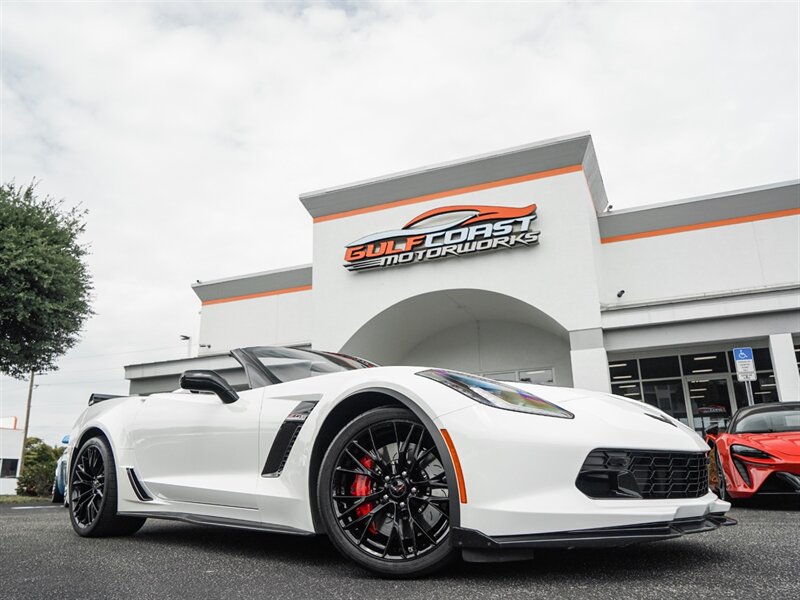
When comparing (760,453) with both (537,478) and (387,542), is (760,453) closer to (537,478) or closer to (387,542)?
(537,478)

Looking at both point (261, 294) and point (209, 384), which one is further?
point (261, 294)

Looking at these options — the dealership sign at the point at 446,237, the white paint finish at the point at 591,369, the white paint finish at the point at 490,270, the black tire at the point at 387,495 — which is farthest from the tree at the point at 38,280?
the black tire at the point at 387,495

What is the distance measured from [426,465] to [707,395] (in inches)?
556

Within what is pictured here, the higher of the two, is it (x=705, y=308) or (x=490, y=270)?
(x=490, y=270)

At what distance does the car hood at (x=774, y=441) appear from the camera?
5.49 meters

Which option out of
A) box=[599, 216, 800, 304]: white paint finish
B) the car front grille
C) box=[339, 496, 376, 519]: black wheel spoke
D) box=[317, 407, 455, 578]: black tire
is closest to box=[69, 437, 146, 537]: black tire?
box=[317, 407, 455, 578]: black tire

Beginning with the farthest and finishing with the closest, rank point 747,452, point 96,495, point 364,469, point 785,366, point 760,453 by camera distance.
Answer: point 785,366 → point 747,452 → point 760,453 → point 96,495 → point 364,469

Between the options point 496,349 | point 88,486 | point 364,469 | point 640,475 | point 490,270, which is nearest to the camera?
point 640,475

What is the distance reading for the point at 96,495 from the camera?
3.73m

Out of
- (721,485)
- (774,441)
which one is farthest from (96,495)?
(774,441)

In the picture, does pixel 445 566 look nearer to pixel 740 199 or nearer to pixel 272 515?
pixel 272 515

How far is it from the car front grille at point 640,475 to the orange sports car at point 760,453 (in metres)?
3.29

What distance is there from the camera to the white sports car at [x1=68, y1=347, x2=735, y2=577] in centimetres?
206

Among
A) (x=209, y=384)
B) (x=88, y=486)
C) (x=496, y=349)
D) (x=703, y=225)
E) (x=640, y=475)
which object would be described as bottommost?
(x=88, y=486)
